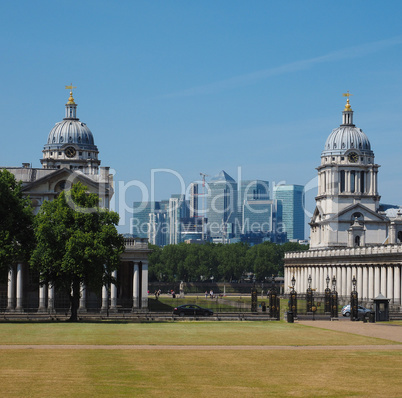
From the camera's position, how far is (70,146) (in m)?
167

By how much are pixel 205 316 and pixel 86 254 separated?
48.7ft

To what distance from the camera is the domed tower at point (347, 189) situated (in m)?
172

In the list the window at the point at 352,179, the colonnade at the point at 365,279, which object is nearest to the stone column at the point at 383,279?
the colonnade at the point at 365,279

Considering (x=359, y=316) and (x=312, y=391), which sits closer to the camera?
(x=312, y=391)

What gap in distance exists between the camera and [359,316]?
8925 cm

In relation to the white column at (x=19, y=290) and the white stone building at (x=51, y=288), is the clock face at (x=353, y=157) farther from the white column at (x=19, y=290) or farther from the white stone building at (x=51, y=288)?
the white column at (x=19, y=290)

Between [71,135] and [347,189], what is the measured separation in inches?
1939

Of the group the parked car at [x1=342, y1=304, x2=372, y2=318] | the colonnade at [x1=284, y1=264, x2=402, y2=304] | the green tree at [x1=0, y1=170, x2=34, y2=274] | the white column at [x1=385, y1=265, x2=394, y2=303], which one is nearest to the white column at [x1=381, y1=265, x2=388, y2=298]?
the colonnade at [x1=284, y1=264, x2=402, y2=304]

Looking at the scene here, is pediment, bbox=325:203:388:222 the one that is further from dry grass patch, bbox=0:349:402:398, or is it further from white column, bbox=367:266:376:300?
dry grass patch, bbox=0:349:402:398

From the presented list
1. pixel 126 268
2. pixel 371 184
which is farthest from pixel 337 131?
pixel 126 268

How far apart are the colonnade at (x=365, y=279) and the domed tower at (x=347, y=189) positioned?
8.88 metres

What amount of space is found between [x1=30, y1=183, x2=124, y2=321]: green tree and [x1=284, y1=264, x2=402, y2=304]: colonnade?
1958 inches

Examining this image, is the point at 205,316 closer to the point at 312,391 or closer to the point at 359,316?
the point at 359,316

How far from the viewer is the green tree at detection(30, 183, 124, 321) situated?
246ft
